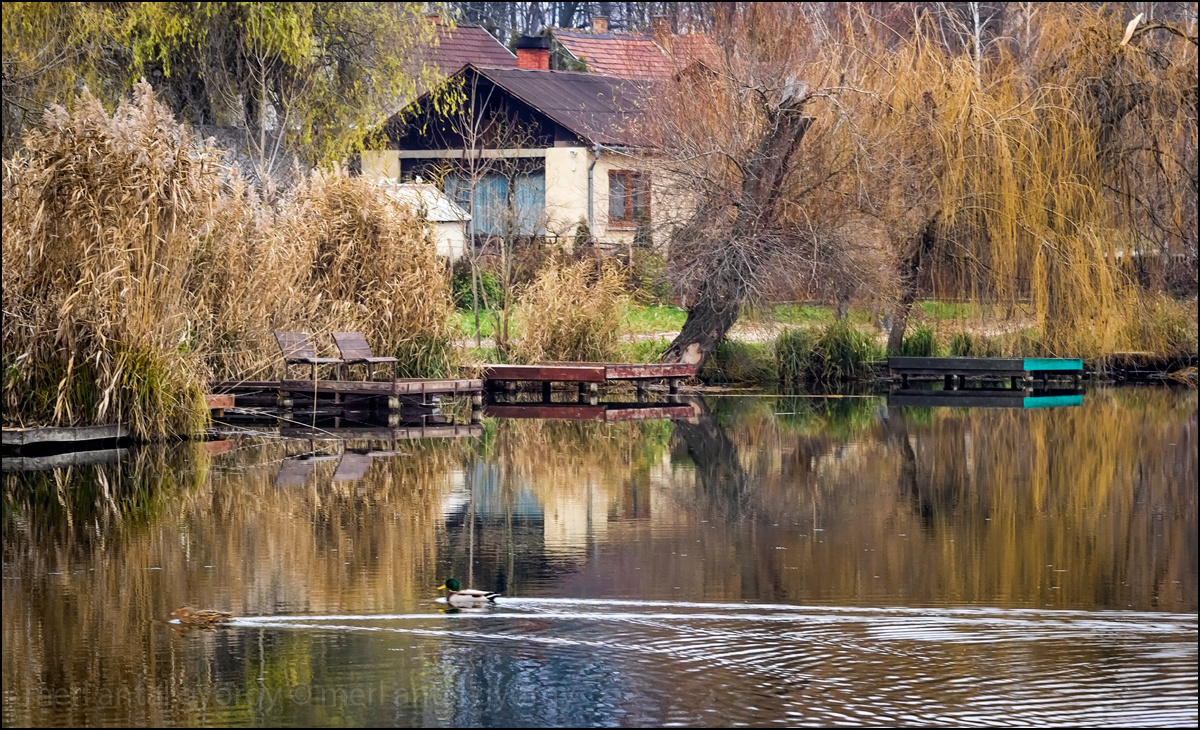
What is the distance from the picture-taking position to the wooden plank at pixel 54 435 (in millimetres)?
17656

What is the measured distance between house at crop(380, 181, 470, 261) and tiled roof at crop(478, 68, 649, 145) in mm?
4397

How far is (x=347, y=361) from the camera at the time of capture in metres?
22.5

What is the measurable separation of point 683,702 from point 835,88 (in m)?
21.7

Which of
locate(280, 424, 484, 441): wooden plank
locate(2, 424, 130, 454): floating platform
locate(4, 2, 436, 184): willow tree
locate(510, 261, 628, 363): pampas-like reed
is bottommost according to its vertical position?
locate(280, 424, 484, 441): wooden plank

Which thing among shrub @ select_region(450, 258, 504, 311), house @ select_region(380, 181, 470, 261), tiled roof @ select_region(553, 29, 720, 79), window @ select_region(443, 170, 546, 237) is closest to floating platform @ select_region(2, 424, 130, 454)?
house @ select_region(380, 181, 470, 261)

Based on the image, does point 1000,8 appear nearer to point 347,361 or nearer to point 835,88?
point 835,88

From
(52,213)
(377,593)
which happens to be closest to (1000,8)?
(52,213)

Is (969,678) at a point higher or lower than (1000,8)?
lower

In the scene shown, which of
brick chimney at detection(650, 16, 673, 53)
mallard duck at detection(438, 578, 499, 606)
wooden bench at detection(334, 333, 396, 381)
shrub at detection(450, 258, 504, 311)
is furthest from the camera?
shrub at detection(450, 258, 504, 311)

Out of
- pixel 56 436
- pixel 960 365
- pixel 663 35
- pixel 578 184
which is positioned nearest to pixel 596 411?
pixel 960 365

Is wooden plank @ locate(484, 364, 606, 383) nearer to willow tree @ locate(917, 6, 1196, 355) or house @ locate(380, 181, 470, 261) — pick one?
house @ locate(380, 181, 470, 261)

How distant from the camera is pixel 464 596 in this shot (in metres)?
9.32

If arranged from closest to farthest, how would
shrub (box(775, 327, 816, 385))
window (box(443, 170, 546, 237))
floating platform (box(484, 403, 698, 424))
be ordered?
floating platform (box(484, 403, 698, 424))
shrub (box(775, 327, 816, 385))
window (box(443, 170, 546, 237))

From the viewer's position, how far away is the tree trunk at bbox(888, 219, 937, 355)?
2950cm
